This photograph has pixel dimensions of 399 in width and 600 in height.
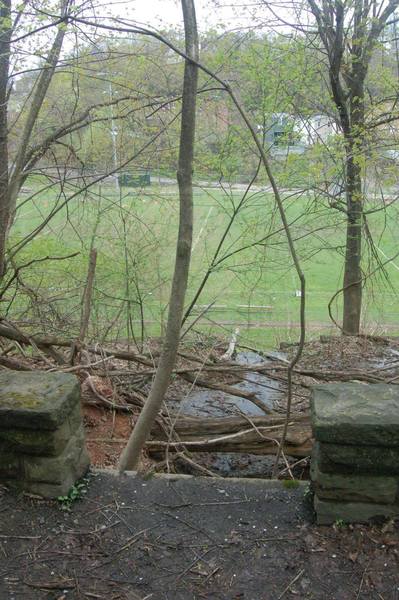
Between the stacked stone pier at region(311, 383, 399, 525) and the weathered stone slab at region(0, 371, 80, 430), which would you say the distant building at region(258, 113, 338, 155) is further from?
the stacked stone pier at region(311, 383, 399, 525)

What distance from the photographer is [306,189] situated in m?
9.04

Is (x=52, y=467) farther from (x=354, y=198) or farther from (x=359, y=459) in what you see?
(x=354, y=198)

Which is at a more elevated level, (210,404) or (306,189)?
(306,189)

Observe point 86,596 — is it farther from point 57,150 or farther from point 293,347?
point 293,347

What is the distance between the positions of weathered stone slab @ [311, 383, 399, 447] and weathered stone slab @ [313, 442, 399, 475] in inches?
1.6

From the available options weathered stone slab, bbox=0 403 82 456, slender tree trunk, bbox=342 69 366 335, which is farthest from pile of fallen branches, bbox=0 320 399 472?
slender tree trunk, bbox=342 69 366 335

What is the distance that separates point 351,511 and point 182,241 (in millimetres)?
1956

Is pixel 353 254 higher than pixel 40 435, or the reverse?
pixel 353 254

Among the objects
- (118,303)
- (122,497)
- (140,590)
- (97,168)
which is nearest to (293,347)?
(118,303)

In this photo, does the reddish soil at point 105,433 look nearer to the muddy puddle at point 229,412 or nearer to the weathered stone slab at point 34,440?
the muddy puddle at point 229,412

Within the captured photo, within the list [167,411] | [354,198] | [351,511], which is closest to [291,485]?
[351,511]

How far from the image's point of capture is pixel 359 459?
9.14 ft

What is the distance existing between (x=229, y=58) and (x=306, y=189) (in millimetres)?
2563

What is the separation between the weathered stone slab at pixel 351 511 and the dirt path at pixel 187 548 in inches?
2.6
